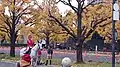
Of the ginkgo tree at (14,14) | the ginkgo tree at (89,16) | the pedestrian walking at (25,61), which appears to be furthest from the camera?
the ginkgo tree at (14,14)

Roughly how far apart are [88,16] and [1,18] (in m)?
10.9

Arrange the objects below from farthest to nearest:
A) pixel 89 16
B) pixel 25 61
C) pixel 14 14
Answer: pixel 14 14 → pixel 89 16 → pixel 25 61

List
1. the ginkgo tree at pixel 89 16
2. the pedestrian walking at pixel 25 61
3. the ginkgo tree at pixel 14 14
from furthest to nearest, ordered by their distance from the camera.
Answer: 1. the ginkgo tree at pixel 14 14
2. the ginkgo tree at pixel 89 16
3. the pedestrian walking at pixel 25 61

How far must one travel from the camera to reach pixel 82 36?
106ft

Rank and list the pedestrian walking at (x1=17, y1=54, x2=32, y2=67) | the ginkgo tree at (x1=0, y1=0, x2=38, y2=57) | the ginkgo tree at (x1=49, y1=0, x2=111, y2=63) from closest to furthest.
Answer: the pedestrian walking at (x1=17, y1=54, x2=32, y2=67), the ginkgo tree at (x1=49, y1=0, x2=111, y2=63), the ginkgo tree at (x1=0, y1=0, x2=38, y2=57)

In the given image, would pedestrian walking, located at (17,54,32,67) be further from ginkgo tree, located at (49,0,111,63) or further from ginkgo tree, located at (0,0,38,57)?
ginkgo tree, located at (0,0,38,57)

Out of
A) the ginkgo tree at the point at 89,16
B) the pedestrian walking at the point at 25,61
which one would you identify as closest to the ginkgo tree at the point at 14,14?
the ginkgo tree at the point at 89,16

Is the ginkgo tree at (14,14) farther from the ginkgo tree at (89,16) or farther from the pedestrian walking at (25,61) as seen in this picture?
the pedestrian walking at (25,61)

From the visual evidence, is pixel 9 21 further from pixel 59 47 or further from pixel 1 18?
pixel 59 47

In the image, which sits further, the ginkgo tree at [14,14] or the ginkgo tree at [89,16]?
the ginkgo tree at [14,14]

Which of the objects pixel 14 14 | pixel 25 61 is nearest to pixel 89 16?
pixel 14 14

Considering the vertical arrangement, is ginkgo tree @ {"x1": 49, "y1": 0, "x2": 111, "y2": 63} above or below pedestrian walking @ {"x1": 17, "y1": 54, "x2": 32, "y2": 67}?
above

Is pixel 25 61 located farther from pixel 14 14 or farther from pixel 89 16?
pixel 14 14

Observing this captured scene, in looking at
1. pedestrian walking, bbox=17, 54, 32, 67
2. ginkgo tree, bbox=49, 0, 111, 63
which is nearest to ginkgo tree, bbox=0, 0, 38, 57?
ginkgo tree, bbox=49, 0, 111, 63
